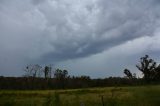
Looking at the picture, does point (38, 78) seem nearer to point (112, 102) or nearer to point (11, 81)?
point (11, 81)

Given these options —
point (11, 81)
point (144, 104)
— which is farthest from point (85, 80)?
point (144, 104)

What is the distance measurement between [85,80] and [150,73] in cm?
2359

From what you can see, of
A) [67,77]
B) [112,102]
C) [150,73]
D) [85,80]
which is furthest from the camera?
[67,77]

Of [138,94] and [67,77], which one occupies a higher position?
[67,77]

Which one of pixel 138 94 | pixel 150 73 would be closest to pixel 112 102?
pixel 138 94

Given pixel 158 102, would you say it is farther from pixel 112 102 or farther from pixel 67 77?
pixel 67 77

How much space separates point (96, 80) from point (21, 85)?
2683cm

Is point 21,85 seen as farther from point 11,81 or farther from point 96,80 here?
point 96,80

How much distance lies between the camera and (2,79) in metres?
126

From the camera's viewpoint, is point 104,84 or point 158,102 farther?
point 104,84

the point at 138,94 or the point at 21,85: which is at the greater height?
the point at 21,85

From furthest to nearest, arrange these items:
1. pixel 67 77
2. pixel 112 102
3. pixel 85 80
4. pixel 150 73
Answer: pixel 67 77, pixel 85 80, pixel 150 73, pixel 112 102

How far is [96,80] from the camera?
438ft

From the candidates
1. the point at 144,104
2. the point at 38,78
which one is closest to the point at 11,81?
the point at 38,78
